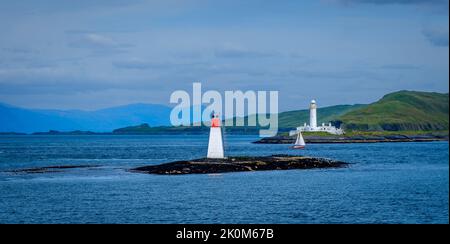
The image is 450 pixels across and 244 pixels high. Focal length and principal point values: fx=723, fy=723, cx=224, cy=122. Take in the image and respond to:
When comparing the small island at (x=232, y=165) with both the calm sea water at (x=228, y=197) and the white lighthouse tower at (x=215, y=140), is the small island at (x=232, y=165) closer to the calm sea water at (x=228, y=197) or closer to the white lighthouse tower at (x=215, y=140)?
the white lighthouse tower at (x=215, y=140)

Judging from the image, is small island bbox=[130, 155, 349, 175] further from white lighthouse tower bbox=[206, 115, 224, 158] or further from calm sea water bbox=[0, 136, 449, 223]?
calm sea water bbox=[0, 136, 449, 223]

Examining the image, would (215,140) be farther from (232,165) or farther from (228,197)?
(228,197)

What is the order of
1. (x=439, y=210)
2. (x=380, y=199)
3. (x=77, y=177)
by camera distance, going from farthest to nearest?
(x=77, y=177)
(x=380, y=199)
(x=439, y=210)

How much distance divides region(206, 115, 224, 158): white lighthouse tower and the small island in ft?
2.97

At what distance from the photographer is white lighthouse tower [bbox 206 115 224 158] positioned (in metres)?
66.9

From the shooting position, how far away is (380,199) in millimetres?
49781

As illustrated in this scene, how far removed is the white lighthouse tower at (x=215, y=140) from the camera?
66.9m

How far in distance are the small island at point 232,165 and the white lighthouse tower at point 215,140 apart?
2.97 feet

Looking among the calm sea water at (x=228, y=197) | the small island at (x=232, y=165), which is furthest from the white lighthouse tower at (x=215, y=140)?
the calm sea water at (x=228, y=197)
